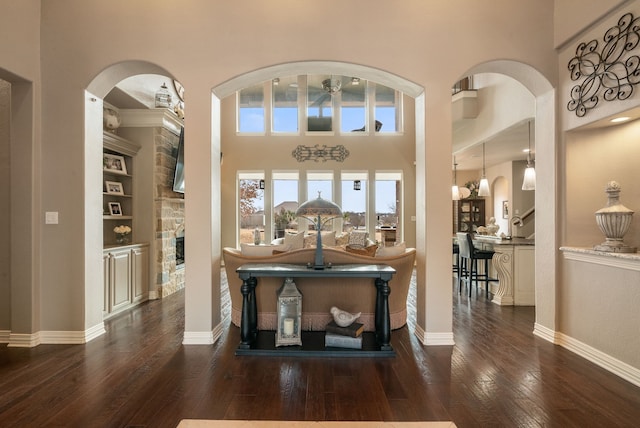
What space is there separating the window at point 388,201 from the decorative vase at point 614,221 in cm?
548

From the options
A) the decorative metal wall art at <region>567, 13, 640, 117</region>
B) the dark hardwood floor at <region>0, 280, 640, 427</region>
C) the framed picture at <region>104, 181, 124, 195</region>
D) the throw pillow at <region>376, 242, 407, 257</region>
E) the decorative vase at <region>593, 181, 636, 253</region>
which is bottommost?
the dark hardwood floor at <region>0, 280, 640, 427</region>

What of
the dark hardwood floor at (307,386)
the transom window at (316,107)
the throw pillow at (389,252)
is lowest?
the dark hardwood floor at (307,386)

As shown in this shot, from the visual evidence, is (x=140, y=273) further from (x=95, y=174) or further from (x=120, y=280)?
(x=95, y=174)

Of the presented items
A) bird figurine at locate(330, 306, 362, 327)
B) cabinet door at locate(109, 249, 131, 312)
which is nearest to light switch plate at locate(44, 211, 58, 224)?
cabinet door at locate(109, 249, 131, 312)

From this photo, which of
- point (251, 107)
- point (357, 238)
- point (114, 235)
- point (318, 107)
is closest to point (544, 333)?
point (357, 238)

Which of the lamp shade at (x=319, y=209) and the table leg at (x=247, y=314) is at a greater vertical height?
the lamp shade at (x=319, y=209)

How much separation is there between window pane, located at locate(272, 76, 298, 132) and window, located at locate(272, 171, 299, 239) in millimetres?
1289

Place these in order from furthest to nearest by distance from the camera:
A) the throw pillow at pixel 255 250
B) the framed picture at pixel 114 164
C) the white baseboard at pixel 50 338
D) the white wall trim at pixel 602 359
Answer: the framed picture at pixel 114 164
the throw pillow at pixel 255 250
the white baseboard at pixel 50 338
the white wall trim at pixel 602 359

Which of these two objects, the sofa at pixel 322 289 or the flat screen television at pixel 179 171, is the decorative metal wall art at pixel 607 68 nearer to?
the sofa at pixel 322 289

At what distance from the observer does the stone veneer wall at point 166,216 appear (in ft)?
15.7

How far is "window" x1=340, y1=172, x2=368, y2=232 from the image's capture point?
820 centimetres

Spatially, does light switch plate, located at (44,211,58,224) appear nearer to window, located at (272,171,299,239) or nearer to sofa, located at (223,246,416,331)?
sofa, located at (223,246,416,331)

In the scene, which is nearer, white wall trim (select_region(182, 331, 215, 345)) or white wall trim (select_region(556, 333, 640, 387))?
white wall trim (select_region(556, 333, 640, 387))

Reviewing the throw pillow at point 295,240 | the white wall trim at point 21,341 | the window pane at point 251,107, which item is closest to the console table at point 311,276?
the white wall trim at point 21,341
